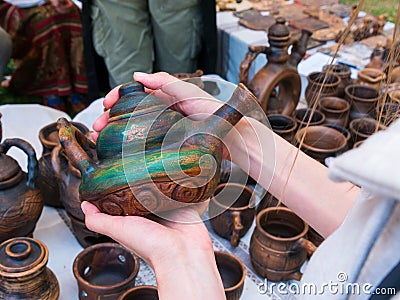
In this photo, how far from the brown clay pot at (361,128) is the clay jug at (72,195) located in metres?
0.83

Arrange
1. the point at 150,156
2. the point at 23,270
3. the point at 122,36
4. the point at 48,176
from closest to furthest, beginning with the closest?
the point at 150,156 → the point at 23,270 → the point at 48,176 → the point at 122,36

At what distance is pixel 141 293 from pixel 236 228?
0.99ft

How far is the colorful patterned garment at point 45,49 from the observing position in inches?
99.7

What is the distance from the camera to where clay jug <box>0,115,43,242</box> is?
1119 millimetres

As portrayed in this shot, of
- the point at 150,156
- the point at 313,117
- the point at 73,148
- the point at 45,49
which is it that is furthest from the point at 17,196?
the point at 45,49

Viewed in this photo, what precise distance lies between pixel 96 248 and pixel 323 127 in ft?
2.63

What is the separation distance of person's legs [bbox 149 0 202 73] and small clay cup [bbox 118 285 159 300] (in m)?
1.38

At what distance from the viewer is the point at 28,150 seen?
1144 mm

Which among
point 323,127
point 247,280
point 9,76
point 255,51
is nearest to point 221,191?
point 247,280

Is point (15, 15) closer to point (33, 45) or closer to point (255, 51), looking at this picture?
point (33, 45)

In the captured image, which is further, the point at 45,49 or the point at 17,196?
the point at 45,49

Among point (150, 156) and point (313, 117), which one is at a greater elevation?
point (150, 156)

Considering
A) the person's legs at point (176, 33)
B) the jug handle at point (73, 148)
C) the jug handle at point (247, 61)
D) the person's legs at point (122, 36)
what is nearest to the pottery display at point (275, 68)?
the jug handle at point (247, 61)

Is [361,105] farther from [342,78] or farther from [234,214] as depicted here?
[234,214]
